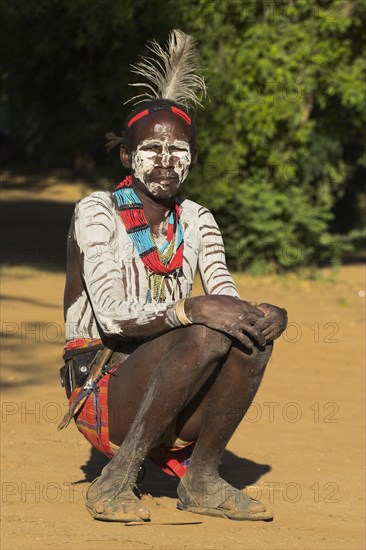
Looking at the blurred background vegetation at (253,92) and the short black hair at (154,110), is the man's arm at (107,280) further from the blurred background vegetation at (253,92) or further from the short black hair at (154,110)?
the blurred background vegetation at (253,92)

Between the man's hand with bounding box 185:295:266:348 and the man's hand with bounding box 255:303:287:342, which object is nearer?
the man's hand with bounding box 185:295:266:348

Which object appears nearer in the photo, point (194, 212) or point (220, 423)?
point (220, 423)

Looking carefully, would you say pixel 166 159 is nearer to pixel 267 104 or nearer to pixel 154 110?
pixel 154 110

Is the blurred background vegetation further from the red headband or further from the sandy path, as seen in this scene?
the red headband

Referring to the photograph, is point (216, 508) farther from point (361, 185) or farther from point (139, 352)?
point (361, 185)

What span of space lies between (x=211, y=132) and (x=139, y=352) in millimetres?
7788

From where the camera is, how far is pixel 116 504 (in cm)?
433

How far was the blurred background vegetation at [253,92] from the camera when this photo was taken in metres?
11.6

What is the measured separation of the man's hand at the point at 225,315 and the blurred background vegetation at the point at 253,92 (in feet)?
25.0

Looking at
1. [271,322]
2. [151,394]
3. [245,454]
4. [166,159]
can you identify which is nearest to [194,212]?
[166,159]

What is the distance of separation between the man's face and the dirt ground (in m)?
1.36

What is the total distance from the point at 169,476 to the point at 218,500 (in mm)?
910

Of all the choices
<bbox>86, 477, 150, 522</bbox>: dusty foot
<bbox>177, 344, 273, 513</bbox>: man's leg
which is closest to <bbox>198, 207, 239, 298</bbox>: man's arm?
<bbox>177, 344, 273, 513</bbox>: man's leg

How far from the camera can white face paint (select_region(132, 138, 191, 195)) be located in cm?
459
